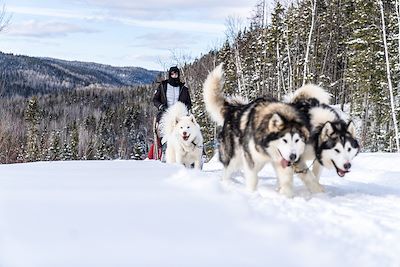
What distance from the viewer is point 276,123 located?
4621mm

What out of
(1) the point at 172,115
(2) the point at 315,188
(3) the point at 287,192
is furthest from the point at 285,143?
(1) the point at 172,115

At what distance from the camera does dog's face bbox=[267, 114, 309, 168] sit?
450cm

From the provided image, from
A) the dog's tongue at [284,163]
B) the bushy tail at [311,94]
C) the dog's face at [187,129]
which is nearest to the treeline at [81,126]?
the dog's face at [187,129]

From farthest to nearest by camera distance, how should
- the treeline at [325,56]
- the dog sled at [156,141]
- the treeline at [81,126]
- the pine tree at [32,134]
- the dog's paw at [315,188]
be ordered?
the treeline at [81,126] → the pine tree at [32,134] → the treeline at [325,56] → the dog sled at [156,141] → the dog's paw at [315,188]

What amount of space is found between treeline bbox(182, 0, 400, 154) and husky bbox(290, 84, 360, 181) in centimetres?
1445

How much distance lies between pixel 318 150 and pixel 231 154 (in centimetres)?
103

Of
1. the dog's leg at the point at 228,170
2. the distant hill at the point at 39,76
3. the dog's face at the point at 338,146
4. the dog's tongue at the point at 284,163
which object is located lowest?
the dog's leg at the point at 228,170

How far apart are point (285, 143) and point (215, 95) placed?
1.63 metres

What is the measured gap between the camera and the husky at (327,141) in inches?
188

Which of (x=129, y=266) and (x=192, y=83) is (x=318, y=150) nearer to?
(x=129, y=266)

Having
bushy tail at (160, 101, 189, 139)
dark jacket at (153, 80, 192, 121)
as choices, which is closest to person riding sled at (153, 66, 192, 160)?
dark jacket at (153, 80, 192, 121)

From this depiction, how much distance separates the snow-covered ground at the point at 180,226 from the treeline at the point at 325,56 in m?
16.1

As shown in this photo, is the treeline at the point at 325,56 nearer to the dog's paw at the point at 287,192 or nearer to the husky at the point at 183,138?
the husky at the point at 183,138

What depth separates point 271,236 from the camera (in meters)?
2.94
